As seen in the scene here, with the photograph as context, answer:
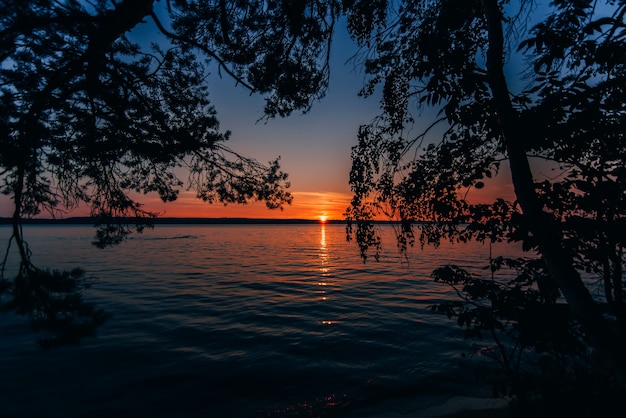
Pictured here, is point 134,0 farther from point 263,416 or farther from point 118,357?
point 118,357

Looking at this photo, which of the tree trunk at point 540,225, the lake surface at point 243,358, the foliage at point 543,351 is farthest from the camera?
the lake surface at point 243,358

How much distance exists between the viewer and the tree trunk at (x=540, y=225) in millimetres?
3178

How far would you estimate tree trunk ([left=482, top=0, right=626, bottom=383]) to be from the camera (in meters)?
3.18

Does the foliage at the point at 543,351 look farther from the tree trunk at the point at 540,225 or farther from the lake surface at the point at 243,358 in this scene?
the lake surface at the point at 243,358

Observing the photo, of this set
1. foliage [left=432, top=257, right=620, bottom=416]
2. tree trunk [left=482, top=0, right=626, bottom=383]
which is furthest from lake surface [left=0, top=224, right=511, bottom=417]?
tree trunk [left=482, top=0, right=626, bottom=383]

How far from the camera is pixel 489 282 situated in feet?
16.2

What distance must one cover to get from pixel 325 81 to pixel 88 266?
2464cm

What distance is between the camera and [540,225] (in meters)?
3.31

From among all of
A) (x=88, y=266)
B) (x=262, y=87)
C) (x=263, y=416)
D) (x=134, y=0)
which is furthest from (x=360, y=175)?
Answer: (x=88, y=266)

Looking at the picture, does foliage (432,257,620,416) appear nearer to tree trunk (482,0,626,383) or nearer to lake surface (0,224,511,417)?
tree trunk (482,0,626,383)

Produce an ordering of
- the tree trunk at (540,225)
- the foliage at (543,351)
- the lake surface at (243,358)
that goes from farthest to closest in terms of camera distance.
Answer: the lake surface at (243,358) < the foliage at (543,351) < the tree trunk at (540,225)

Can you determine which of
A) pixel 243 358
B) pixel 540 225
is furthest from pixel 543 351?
pixel 243 358

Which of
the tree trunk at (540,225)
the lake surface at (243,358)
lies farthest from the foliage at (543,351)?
the lake surface at (243,358)

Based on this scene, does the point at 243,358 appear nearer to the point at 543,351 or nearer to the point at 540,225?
the point at 543,351
